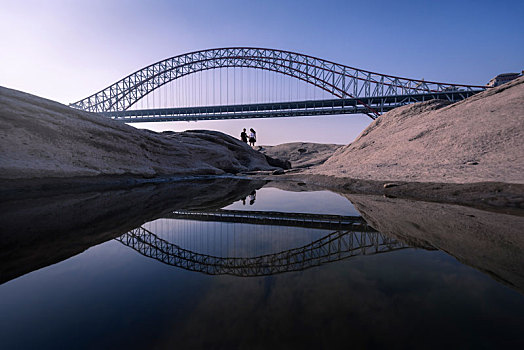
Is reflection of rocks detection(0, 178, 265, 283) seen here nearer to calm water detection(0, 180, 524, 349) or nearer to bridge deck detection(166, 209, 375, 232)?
calm water detection(0, 180, 524, 349)

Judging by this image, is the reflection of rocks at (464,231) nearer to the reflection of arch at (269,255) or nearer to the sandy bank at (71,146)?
the reflection of arch at (269,255)

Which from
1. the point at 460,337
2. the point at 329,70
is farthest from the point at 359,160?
the point at 329,70

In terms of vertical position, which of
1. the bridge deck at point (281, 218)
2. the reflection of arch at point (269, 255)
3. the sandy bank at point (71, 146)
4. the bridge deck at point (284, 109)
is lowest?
the reflection of arch at point (269, 255)

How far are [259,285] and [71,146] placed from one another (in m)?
6.24

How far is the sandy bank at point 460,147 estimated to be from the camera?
15.1 feet

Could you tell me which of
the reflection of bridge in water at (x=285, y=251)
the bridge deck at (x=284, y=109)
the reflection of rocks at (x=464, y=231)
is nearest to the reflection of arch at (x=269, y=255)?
the reflection of bridge in water at (x=285, y=251)

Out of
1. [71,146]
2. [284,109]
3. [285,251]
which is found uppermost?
[284,109]

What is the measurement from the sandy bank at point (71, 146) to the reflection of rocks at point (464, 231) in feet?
18.3

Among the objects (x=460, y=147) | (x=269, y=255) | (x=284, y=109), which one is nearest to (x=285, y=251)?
(x=269, y=255)

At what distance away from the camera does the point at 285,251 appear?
1.84 meters

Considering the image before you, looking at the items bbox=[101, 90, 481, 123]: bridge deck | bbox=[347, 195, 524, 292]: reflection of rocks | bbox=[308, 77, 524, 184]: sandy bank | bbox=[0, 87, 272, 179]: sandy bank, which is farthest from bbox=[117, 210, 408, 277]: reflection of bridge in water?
bbox=[101, 90, 481, 123]: bridge deck

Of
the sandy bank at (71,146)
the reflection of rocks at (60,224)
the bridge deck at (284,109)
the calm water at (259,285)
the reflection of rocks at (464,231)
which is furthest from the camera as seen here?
the bridge deck at (284,109)

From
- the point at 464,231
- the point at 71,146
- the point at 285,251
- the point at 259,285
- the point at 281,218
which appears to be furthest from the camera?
the point at 71,146

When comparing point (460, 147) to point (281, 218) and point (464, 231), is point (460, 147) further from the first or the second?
point (281, 218)
